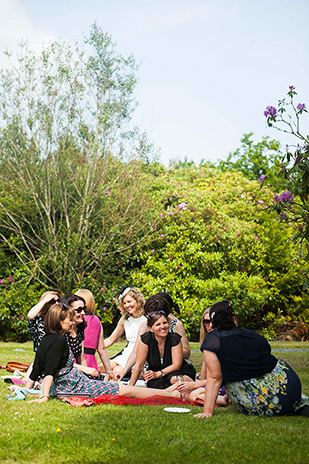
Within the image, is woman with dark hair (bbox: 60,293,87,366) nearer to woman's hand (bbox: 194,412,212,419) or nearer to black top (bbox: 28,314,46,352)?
black top (bbox: 28,314,46,352)

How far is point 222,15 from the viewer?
10438mm

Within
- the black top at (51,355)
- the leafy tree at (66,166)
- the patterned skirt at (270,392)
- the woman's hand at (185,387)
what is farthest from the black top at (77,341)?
the leafy tree at (66,166)

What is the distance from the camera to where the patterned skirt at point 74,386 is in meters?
5.59

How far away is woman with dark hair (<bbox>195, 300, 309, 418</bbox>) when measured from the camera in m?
4.77

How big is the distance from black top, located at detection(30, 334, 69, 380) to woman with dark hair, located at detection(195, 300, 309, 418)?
4.95 feet

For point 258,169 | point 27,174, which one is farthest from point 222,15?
point 258,169

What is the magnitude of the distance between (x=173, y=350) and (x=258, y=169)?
29348 mm

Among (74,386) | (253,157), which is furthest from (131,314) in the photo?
(253,157)

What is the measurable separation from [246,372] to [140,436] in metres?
1.31

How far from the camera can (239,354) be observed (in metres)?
4.81

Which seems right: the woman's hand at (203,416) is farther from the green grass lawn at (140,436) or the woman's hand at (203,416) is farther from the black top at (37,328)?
the black top at (37,328)

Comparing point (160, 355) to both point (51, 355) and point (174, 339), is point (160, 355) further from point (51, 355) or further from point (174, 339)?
point (51, 355)

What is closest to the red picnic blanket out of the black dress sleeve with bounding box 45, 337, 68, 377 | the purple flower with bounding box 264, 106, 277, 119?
the black dress sleeve with bounding box 45, 337, 68, 377

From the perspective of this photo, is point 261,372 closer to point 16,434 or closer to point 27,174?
point 16,434
